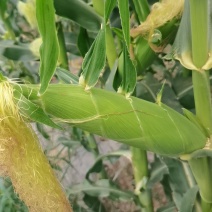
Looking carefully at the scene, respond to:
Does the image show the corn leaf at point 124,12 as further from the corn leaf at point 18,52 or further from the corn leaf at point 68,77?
the corn leaf at point 18,52

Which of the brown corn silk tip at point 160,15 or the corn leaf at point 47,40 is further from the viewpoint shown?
the brown corn silk tip at point 160,15

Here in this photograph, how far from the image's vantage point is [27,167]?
0.57 meters

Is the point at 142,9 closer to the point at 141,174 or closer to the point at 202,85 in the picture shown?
the point at 202,85

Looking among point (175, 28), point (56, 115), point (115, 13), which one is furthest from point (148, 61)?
point (56, 115)

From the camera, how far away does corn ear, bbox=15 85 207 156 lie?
1.76ft

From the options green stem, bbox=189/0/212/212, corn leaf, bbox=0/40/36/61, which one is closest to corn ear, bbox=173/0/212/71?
green stem, bbox=189/0/212/212

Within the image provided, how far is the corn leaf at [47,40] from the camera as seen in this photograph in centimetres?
48

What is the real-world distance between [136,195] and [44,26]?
2.35 feet

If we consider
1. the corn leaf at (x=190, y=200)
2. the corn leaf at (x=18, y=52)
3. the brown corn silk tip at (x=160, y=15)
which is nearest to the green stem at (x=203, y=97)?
the brown corn silk tip at (x=160, y=15)

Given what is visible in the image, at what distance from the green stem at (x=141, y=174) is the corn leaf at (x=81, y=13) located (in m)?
0.30

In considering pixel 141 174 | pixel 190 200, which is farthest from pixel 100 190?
pixel 190 200

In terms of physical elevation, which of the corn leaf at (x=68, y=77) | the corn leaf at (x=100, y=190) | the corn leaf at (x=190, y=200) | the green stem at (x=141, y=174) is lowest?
the corn leaf at (x=100, y=190)

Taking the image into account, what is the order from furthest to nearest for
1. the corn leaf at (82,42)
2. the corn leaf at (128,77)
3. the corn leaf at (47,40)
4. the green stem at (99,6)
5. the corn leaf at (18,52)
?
the corn leaf at (18,52) < the corn leaf at (82,42) < the green stem at (99,6) < the corn leaf at (128,77) < the corn leaf at (47,40)

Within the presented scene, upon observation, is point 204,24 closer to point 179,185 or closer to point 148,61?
point 148,61
